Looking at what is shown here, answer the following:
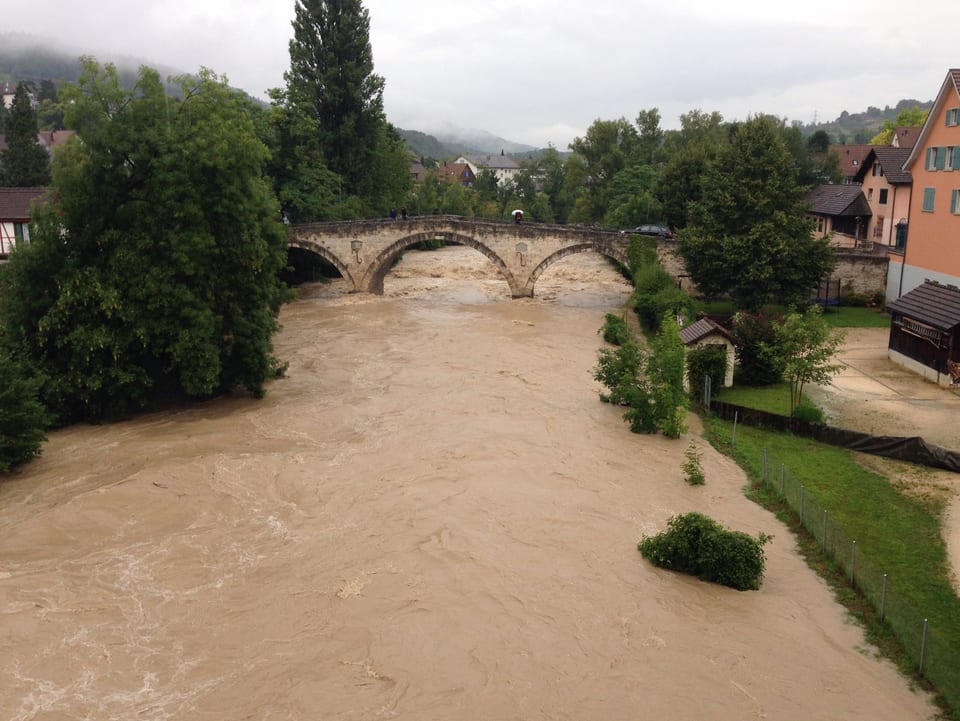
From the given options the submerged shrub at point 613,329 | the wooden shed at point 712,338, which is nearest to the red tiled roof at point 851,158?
the submerged shrub at point 613,329

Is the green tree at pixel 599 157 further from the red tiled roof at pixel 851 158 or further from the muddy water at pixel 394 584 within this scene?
the muddy water at pixel 394 584

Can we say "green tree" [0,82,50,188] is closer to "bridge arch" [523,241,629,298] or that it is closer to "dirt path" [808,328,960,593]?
"bridge arch" [523,241,629,298]

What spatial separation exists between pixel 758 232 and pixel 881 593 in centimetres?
2485

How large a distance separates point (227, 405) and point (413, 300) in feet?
80.8

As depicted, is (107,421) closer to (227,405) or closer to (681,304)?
(227,405)

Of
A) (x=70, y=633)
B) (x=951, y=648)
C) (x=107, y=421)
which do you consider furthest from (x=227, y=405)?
(x=951, y=648)

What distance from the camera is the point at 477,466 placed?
920 inches

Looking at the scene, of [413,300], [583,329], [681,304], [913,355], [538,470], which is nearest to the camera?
[538,470]

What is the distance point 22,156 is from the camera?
199 feet

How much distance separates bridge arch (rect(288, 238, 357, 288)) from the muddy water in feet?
85.6

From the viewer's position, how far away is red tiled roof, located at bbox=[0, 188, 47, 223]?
146 feet

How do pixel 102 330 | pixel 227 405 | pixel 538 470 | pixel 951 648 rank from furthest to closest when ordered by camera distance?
pixel 227 405 < pixel 102 330 < pixel 538 470 < pixel 951 648

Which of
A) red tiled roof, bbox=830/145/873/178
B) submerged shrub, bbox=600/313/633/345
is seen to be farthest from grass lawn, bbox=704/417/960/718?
red tiled roof, bbox=830/145/873/178

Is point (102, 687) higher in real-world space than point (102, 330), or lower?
lower
